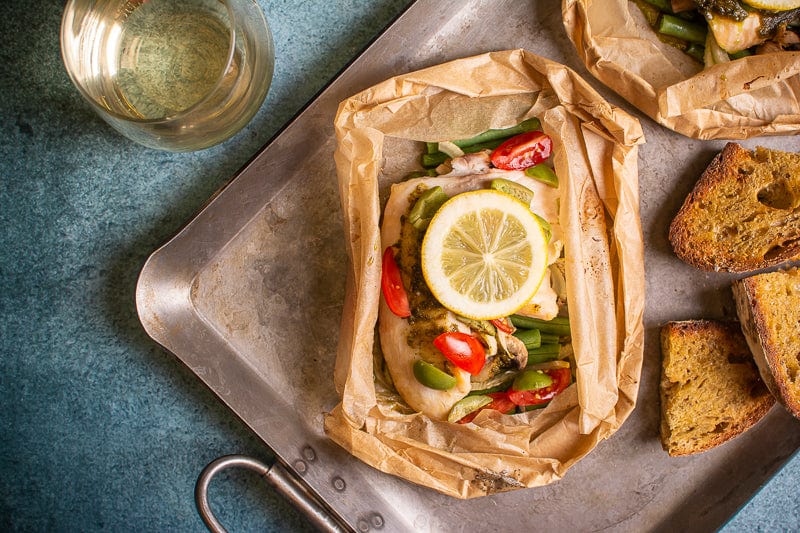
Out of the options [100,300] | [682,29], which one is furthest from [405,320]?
[682,29]

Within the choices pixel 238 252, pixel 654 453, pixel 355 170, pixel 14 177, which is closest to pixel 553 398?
pixel 654 453

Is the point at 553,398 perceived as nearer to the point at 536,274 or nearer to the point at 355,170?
the point at 536,274

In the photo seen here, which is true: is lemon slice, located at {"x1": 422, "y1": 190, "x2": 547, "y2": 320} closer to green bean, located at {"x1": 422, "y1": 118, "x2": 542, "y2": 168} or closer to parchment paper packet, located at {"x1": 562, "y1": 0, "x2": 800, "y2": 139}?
green bean, located at {"x1": 422, "y1": 118, "x2": 542, "y2": 168}

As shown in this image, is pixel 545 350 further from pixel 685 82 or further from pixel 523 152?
pixel 685 82

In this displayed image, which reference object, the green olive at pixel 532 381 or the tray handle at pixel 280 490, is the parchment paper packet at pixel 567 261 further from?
the tray handle at pixel 280 490

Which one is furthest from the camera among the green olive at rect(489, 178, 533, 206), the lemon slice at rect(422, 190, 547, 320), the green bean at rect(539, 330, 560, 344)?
the green bean at rect(539, 330, 560, 344)

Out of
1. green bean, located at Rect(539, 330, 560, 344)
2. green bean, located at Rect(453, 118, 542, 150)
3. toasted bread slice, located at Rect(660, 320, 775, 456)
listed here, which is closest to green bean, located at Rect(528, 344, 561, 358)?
green bean, located at Rect(539, 330, 560, 344)

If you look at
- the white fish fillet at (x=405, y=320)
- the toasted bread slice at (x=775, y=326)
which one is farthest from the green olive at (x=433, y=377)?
the toasted bread slice at (x=775, y=326)

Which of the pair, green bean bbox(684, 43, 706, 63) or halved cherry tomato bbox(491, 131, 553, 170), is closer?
halved cherry tomato bbox(491, 131, 553, 170)

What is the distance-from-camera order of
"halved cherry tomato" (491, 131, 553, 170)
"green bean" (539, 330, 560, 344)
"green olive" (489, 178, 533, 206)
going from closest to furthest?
"green olive" (489, 178, 533, 206)
"halved cherry tomato" (491, 131, 553, 170)
"green bean" (539, 330, 560, 344)
